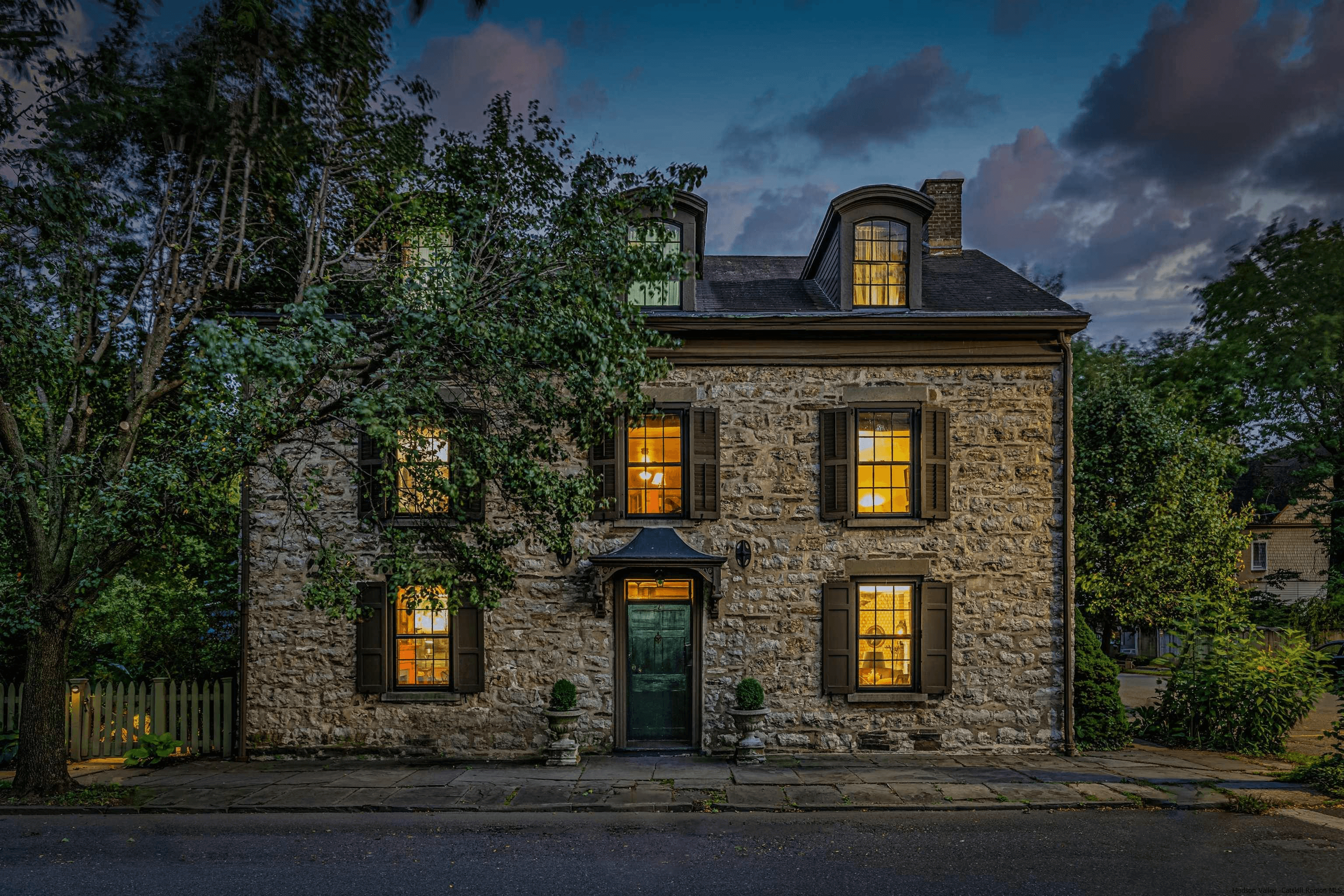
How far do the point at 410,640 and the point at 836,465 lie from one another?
6595 millimetres

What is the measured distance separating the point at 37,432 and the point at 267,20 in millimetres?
7054

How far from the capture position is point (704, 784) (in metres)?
8.76

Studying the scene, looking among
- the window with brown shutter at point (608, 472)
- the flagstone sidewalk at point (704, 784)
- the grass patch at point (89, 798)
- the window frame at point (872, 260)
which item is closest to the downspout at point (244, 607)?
the flagstone sidewalk at point (704, 784)

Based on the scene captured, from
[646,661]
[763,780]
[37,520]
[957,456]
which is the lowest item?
[763,780]

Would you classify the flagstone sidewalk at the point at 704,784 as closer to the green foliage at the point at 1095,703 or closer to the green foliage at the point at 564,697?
the green foliage at the point at 1095,703

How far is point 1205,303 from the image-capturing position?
2123cm

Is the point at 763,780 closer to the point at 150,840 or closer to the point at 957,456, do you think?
the point at 957,456

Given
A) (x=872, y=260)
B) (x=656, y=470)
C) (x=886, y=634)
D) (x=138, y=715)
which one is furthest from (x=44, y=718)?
(x=872, y=260)

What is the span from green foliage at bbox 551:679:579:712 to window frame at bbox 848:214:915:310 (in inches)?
269

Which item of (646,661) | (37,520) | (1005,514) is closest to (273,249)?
(37,520)

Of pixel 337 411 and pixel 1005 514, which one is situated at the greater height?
pixel 337 411

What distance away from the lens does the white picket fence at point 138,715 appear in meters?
9.80

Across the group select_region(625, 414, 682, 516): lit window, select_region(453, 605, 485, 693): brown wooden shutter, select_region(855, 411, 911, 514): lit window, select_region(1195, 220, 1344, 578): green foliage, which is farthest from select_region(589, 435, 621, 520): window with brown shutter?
select_region(1195, 220, 1344, 578): green foliage

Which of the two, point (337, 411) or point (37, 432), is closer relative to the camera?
point (337, 411)
